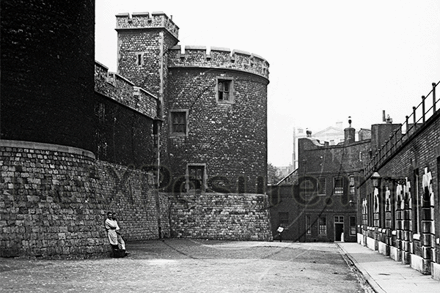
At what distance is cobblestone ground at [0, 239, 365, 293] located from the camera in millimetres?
12523

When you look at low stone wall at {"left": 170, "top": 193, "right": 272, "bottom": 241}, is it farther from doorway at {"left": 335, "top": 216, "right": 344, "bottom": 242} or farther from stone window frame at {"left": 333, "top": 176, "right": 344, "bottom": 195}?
stone window frame at {"left": 333, "top": 176, "right": 344, "bottom": 195}

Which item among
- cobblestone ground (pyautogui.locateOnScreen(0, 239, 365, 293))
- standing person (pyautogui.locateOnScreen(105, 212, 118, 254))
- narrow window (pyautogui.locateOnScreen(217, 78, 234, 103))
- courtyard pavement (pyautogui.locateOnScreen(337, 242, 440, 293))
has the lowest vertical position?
courtyard pavement (pyautogui.locateOnScreen(337, 242, 440, 293))

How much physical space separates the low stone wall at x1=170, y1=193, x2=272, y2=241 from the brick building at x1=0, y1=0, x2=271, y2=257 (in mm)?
61

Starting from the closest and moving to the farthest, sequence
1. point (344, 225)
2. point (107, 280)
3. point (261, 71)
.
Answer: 1. point (107, 280)
2. point (261, 71)
3. point (344, 225)

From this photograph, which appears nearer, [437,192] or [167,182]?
[437,192]

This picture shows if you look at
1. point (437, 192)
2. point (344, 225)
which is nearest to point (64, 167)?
point (437, 192)

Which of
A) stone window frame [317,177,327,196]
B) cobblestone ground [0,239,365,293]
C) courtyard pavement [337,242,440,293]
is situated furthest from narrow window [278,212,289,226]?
cobblestone ground [0,239,365,293]

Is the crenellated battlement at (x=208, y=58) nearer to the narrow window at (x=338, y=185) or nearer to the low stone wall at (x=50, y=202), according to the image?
the low stone wall at (x=50, y=202)

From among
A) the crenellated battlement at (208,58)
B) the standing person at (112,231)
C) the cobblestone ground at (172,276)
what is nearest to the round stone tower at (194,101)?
the crenellated battlement at (208,58)

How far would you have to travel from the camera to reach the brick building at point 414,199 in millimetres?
15266

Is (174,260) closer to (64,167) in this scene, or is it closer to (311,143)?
(64,167)

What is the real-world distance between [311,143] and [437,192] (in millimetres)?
42068

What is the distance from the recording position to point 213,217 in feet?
120

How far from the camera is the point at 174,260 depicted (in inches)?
770
